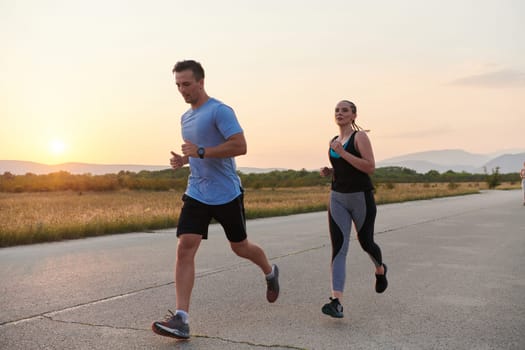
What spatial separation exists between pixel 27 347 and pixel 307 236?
8.73 metres

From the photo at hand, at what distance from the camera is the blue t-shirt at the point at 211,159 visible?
4750 millimetres

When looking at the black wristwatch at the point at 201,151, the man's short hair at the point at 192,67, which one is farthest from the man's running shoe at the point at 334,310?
the man's short hair at the point at 192,67

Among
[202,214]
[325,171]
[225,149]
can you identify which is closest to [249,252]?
[202,214]

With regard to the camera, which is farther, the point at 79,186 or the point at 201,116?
the point at 79,186

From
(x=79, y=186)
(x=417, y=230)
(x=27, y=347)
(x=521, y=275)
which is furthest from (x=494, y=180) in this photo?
(x=27, y=347)

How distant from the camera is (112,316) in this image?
5441 mm

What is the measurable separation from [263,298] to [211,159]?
199 centimetres

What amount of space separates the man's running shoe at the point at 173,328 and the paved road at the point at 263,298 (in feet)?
0.26

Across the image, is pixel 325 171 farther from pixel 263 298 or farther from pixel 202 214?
pixel 263 298

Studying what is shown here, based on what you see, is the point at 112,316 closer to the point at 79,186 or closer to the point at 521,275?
the point at 521,275

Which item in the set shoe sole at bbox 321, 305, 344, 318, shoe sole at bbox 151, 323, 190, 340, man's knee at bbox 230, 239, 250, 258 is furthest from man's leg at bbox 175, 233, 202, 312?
shoe sole at bbox 321, 305, 344, 318

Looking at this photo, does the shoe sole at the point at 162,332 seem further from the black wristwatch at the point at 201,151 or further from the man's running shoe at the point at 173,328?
the black wristwatch at the point at 201,151

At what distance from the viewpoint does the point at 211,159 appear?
4.86 metres

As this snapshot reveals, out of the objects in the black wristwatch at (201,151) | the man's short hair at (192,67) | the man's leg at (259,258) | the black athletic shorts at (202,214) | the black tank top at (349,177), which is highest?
the man's short hair at (192,67)
